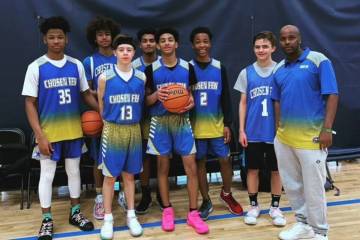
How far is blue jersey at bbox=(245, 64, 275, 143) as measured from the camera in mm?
3012

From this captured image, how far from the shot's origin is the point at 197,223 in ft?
9.59

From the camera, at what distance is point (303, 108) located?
8.09 feet

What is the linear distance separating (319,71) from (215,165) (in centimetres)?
187

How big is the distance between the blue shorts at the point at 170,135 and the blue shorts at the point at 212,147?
0.58 ft

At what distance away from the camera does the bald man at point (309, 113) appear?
2400mm

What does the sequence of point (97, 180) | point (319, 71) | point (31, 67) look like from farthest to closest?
point (97, 180) → point (31, 67) → point (319, 71)

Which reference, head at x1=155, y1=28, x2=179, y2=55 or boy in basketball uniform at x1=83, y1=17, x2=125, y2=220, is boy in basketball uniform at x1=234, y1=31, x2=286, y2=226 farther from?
boy in basketball uniform at x1=83, y1=17, x2=125, y2=220

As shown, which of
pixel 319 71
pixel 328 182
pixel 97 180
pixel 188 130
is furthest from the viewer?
pixel 328 182

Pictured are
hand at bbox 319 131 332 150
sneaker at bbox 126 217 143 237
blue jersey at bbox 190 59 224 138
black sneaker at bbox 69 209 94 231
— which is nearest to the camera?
hand at bbox 319 131 332 150

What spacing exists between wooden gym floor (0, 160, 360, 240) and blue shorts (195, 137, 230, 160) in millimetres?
513

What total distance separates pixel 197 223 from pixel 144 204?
0.59 metres

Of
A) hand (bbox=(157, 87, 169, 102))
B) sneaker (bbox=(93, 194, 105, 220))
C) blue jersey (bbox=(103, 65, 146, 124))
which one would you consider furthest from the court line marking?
hand (bbox=(157, 87, 169, 102))

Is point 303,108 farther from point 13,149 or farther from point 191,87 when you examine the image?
point 13,149

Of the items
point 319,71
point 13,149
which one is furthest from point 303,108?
point 13,149
